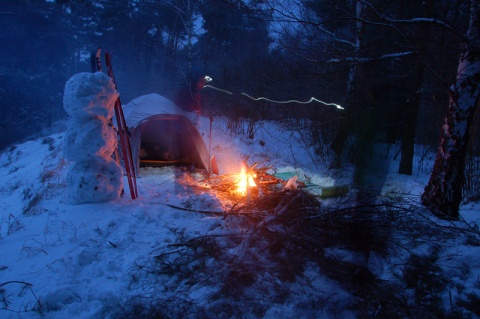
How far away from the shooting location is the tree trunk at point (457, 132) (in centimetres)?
Answer: 384

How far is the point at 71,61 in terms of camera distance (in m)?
28.8

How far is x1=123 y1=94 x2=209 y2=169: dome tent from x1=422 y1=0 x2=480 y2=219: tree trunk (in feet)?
20.7

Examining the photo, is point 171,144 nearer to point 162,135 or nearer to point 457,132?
point 162,135

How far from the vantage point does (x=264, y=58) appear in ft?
50.2

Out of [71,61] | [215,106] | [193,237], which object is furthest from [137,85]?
[193,237]

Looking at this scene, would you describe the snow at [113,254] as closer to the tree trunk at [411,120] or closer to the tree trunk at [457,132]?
the tree trunk at [457,132]

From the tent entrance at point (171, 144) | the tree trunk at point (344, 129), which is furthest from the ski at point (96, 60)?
the tree trunk at point (344, 129)

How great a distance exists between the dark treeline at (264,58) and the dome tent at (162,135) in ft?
11.4

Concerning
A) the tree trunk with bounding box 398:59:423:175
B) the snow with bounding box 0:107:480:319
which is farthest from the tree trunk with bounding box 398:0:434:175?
the snow with bounding box 0:107:480:319

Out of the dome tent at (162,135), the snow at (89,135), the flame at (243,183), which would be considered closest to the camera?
the snow at (89,135)

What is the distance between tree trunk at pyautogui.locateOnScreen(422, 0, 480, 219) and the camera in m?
3.84

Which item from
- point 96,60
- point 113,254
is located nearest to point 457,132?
point 113,254

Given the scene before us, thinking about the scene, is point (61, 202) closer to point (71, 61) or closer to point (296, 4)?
point (296, 4)

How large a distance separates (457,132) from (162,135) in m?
8.84
